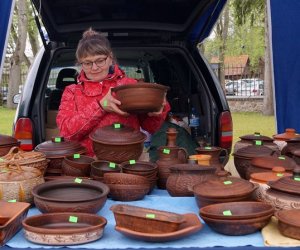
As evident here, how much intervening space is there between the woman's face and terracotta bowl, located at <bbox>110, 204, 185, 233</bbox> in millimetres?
1111

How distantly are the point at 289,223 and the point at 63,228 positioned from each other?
830mm

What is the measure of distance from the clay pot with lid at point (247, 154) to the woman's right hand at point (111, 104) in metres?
0.70

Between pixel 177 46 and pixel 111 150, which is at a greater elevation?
pixel 177 46

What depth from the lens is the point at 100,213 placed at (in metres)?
2.06

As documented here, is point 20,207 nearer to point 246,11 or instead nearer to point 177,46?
point 177,46

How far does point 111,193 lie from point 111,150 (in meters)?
0.29

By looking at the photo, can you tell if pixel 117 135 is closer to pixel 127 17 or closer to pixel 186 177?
pixel 186 177

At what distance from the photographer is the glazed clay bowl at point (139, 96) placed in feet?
7.94

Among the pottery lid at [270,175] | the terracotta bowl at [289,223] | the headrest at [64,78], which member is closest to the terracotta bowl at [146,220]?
the terracotta bowl at [289,223]

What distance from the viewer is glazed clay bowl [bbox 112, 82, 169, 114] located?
242 cm

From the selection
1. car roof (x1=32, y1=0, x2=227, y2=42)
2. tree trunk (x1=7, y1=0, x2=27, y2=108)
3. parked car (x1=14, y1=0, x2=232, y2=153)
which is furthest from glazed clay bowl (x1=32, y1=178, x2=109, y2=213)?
tree trunk (x1=7, y1=0, x2=27, y2=108)

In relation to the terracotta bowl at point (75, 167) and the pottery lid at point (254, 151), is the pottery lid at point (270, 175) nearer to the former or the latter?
the pottery lid at point (254, 151)

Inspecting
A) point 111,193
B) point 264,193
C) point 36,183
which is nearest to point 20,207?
point 36,183

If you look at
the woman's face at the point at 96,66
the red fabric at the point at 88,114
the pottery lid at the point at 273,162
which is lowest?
the pottery lid at the point at 273,162
